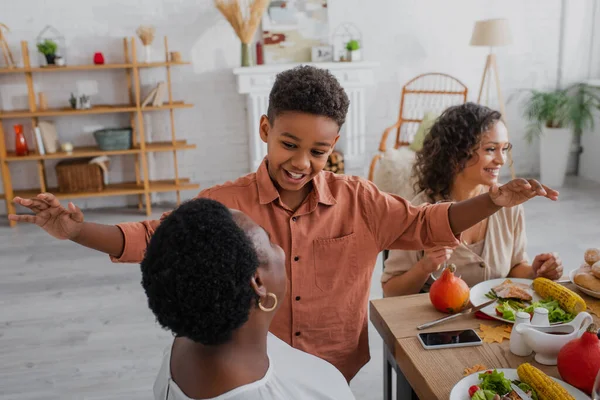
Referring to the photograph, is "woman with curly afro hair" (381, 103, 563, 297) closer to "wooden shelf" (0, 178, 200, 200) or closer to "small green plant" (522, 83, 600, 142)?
"wooden shelf" (0, 178, 200, 200)

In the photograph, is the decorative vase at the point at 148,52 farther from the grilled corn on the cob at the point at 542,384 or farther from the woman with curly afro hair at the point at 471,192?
the grilled corn on the cob at the point at 542,384

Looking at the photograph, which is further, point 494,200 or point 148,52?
point 148,52

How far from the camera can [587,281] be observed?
149 centimetres

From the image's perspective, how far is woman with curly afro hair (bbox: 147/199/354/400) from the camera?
2.62ft

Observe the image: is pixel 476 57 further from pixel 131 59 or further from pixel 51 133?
pixel 51 133

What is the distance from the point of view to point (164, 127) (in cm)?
488

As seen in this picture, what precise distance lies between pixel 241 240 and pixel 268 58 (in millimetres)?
4120

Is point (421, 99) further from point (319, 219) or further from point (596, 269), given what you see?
point (319, 219)

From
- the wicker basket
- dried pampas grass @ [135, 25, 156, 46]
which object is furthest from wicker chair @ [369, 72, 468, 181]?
the wicker basket

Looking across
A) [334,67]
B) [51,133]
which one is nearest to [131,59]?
[51,133]

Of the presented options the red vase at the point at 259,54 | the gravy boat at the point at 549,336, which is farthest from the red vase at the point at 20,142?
the gravy boat at the point at 549,336

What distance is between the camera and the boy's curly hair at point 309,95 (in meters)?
1.23

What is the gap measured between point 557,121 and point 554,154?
0.92 feet

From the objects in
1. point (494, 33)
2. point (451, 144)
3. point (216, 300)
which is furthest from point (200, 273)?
point (494, 33)
